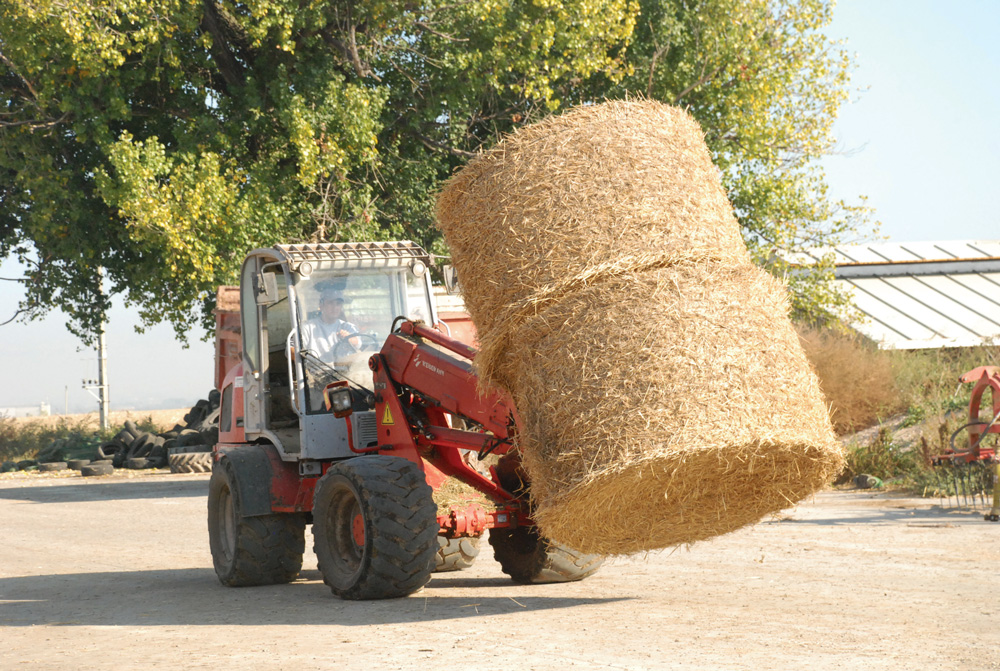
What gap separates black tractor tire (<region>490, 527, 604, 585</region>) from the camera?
8.60m

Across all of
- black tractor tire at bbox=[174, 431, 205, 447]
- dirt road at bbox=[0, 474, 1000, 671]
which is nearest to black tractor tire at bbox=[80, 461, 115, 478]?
black tractor tire at bbox=[174, 431, 205, 447]

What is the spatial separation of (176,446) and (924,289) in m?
18.1

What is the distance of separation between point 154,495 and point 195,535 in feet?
19.5

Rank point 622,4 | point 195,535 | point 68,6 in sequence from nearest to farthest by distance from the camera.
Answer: point 195,535 → point 68,6 → point 622,4

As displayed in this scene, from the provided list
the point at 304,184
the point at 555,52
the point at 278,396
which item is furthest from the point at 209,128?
the point at 278,396

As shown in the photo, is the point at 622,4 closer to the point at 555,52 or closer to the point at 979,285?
the point at 555,52

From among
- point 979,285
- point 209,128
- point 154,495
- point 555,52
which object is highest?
point 555,52

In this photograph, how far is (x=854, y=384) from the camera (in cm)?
2000

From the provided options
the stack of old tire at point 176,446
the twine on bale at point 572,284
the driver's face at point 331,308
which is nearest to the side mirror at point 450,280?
the driver's face at point 331,308

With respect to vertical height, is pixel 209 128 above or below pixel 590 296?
above

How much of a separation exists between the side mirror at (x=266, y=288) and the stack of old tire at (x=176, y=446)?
14113mm

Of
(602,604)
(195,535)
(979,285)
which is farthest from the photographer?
(979,285)

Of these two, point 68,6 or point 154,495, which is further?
point 154,495

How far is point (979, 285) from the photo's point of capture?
2759 centimetres
